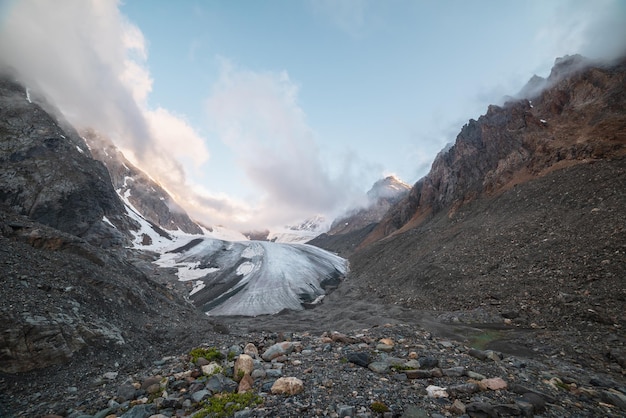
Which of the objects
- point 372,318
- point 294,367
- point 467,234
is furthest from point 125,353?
point 467,234

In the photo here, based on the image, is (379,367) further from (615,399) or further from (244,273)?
(244,273)

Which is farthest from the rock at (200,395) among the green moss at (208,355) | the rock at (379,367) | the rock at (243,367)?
the rock at (379,367)

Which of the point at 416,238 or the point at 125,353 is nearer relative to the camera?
the point at 125,353

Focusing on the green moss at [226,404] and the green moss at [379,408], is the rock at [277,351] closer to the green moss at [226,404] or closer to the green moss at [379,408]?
the green moss at [226,404]

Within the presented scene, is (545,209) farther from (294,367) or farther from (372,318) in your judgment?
(294,367)

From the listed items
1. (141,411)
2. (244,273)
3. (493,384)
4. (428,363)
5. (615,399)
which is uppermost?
(244,273)

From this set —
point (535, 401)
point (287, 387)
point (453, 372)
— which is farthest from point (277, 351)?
point (535, 401)
